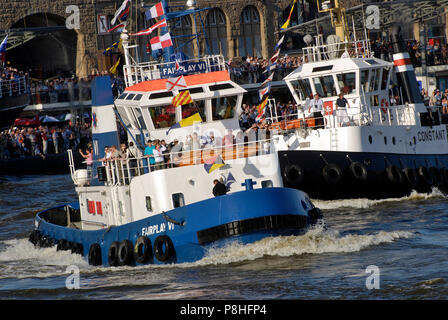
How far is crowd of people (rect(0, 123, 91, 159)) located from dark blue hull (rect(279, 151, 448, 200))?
20758 millimetres

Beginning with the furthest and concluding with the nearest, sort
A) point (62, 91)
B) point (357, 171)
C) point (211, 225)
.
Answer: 1. point (62, 91)
2. point (357, 171)
3. point (211, 225)

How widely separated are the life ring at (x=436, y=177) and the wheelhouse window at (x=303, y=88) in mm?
5103

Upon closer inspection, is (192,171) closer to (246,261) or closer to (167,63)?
(246,261)

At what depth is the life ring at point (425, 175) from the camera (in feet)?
95.7

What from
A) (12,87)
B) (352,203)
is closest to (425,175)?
(352,203)

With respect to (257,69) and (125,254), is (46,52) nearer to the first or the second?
(257,69)

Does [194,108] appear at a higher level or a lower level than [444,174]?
higher

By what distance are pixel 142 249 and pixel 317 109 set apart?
514 inches

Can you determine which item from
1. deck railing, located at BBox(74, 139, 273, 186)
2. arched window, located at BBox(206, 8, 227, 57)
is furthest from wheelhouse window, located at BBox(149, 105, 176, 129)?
arched window, located at BBox(206, 8, 227, 57)

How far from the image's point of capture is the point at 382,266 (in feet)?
54.4

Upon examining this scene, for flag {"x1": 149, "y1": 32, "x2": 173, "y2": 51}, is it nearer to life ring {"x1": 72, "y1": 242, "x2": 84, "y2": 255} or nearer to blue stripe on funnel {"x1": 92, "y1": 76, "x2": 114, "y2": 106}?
blue stripe on funnel {"x1": 92, "y1": 76, "x2": 114, "y2": 106}

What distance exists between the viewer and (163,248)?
17781 millimetres
